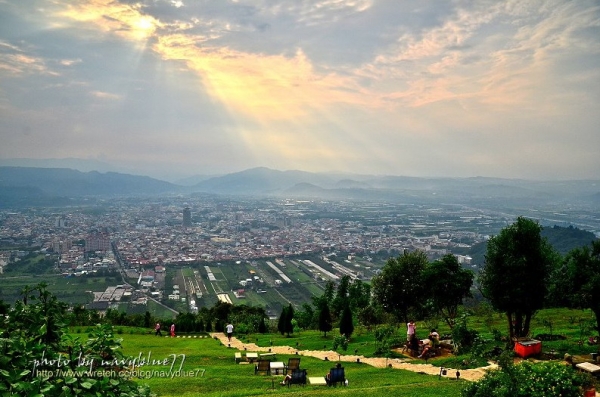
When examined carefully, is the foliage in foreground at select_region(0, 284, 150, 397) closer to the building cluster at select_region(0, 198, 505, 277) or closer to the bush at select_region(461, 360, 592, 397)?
the bush at select_region(461, 360, 592, 397)

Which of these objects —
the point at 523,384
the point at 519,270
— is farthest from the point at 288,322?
the point at 523,384

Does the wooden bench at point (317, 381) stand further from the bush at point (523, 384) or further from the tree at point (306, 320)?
the tree at point (306, 320)

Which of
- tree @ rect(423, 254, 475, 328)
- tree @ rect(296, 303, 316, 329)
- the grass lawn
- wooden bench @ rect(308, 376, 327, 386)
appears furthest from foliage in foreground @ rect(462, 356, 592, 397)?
tree @ rect(296, 303, 316, 329)

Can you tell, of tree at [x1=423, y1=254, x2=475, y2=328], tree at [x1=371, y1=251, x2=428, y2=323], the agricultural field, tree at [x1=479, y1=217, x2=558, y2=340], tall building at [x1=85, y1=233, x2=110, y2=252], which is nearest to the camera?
tree at [x1=479, y1=217, x2=558, y2=340]

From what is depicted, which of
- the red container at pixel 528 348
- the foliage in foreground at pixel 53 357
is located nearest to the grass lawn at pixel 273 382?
the red container at pixel 528 348

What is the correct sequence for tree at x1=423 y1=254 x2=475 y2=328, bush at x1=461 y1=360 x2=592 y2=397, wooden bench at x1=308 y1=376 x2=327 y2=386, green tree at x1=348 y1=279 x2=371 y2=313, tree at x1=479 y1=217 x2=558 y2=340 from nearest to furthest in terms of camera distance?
1. bush at x1=461 y1=360 x2=592 y2=397
2. wooden bench at x1=308 y1=376 x2=327 y2=386
3. tree at x1=479 y1=217 x2=558 y2=340
4. tree at x1=423 y1=254 x2=475 y2=328
5. green tree at x1=348 y1=279 x2=371 y2=313

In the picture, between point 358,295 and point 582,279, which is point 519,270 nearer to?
point 582,279

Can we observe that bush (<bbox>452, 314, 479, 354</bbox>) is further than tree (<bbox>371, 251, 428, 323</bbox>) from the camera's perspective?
No
